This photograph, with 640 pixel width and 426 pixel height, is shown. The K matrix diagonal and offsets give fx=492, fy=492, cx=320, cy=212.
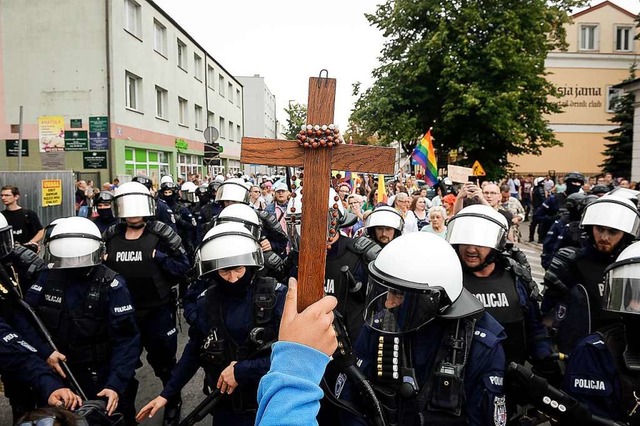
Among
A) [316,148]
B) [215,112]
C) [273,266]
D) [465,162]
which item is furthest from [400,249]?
[215,112]

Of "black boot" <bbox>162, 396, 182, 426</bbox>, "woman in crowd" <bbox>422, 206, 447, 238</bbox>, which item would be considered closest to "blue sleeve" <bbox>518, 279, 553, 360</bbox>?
"woman in crowd" <bbox>422, 206, 447, 238</bbox>

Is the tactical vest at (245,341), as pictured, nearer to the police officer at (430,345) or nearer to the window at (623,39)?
the police officer at (430,345)

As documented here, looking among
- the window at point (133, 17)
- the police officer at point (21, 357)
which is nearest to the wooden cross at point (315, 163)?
the police officer at point (21, 357)

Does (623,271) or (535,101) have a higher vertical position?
(535,101)

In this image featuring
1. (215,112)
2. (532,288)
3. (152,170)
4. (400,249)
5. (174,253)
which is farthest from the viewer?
(215,112)

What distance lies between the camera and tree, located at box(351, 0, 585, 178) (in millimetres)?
21641

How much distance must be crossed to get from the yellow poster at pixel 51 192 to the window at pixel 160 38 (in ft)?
47.7

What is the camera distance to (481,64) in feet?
73.0

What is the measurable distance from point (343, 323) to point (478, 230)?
1145mm

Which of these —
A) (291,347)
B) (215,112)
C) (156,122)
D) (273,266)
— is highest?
(215,112)

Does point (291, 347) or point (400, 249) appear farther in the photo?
point (400, 249)

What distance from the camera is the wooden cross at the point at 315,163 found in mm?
1457

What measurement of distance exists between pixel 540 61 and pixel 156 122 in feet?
58.1

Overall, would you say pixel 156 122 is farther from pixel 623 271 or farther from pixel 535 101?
pixel 623 271
